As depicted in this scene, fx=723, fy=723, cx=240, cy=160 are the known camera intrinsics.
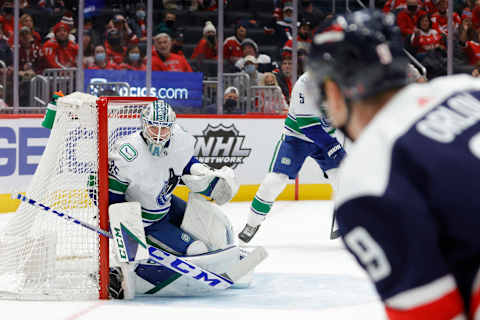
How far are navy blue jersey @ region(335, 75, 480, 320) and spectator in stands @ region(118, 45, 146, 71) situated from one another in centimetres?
601

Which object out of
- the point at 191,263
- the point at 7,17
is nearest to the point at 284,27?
the point at 7,17

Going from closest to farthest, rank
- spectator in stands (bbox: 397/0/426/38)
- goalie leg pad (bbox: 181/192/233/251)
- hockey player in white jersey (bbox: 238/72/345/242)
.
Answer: goalie leg pad (bbox: 181/192/233/251), hockey player in white jersey (bbox: 238/72/345/242), spectator in stands (bbox: 397/0/426/38)

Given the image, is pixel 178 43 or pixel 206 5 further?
pixel 206 5

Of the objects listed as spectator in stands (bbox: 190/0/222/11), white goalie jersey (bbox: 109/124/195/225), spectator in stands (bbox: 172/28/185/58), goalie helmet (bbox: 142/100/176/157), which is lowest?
white goalie jersey (bbox: 109/124/195/225)

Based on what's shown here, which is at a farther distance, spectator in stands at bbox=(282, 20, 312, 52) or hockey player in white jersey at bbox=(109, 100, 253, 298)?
spectator in stands at bbox=(282, 20, 312, 52)

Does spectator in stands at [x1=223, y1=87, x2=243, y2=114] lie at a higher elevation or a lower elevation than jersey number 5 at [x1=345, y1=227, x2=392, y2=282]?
lower

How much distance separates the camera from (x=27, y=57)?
6.65m

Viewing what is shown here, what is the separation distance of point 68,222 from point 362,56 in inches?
98.0

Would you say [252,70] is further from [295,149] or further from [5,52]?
[295,149]

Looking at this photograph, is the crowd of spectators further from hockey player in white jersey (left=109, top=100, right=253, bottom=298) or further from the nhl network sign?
hockey player in white jersey (left=109, top=100, right=253, bottom=298)

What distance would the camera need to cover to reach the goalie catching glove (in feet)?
11.1

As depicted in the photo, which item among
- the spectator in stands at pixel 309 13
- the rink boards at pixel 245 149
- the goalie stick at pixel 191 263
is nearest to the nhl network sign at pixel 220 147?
the rink boards at pixel 245 149

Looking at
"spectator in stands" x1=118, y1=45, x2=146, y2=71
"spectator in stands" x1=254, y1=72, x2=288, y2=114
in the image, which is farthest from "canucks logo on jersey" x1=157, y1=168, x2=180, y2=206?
"spectator in stands" x1=254, y1=72, x2=288, y2=114

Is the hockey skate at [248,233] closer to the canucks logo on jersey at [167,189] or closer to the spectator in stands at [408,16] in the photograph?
the canucks logo on jersey at [167,189]
